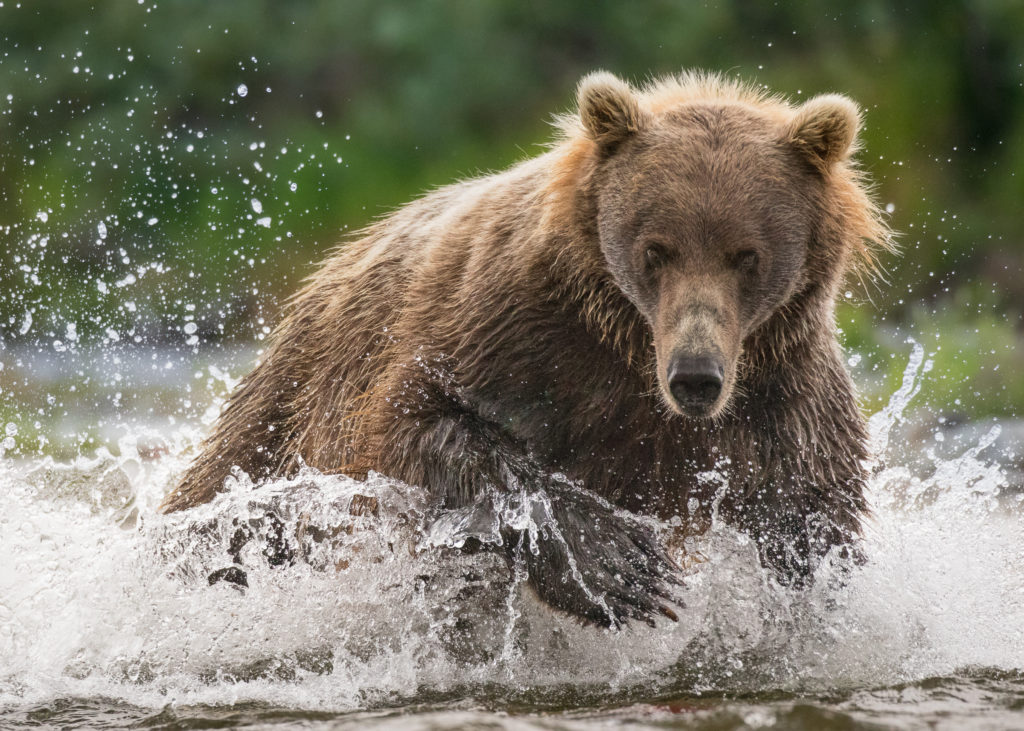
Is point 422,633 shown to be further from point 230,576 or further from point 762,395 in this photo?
point 762,395

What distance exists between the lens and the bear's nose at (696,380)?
154 inches

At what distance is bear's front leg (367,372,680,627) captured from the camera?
4.37 m

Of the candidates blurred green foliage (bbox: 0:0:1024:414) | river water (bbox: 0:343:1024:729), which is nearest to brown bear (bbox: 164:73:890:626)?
river water (bbox: 0:343:1024:729)

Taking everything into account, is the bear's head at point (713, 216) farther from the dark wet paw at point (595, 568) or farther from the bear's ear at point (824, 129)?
the dark wet paw at point (595, 568)

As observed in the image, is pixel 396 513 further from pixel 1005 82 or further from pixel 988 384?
pixel 1005 82

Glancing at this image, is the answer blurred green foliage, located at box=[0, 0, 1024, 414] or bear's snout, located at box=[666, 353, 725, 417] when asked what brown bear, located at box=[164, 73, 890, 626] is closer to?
bear's snout, located at box=[666, 353, 725, 417]

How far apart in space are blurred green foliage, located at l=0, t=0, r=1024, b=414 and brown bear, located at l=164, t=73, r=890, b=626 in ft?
29.0

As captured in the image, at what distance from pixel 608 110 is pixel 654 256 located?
539mm

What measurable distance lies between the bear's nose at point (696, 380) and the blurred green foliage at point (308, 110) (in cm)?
975

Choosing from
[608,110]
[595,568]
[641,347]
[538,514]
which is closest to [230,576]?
[538,514]

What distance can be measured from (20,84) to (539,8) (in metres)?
Result: 6.13

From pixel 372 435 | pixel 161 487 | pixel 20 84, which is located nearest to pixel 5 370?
pixel 20 84

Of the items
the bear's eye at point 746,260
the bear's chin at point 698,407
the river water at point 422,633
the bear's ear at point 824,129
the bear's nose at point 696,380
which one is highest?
the bear's ear at point 824,129

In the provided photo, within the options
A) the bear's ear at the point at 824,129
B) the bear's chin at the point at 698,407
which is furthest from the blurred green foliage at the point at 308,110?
the bear's chin at the point at 698,407
